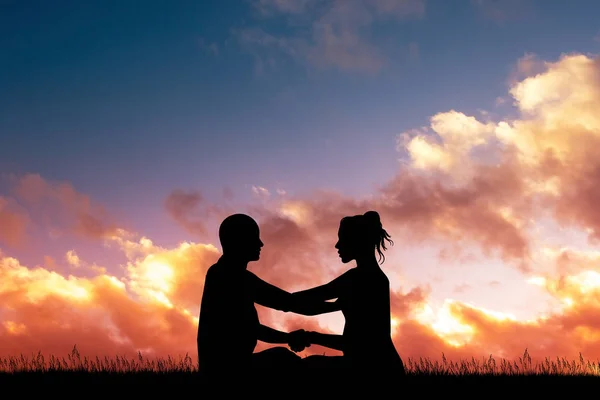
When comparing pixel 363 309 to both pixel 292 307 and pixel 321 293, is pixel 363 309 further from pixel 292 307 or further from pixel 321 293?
pixel 292 307

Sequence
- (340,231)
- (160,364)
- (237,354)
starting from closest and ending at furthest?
(237,354)
(340,231)
(160,364)

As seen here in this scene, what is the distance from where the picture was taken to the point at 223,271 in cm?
680

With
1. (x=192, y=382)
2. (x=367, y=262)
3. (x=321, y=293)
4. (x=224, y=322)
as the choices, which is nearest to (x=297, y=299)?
(x=321, y=293)

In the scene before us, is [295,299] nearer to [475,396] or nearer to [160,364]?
[475,396]

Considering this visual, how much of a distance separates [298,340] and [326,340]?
1.61ft

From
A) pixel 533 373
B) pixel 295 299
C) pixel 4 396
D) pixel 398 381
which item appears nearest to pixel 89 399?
pixel 4 396

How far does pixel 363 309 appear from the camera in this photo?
7512mm

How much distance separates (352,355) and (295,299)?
6.48ft

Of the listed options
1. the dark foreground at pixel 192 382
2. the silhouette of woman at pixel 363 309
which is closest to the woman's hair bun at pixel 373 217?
the silhouette of woman at pixel 363 309

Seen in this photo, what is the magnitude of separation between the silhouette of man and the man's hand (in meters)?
1.36

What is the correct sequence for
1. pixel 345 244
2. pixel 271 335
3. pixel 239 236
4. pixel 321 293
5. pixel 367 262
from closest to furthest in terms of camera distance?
1. pixel 239 236
2. pixel 367 262
3. pixel 345 244
4. pixel 271 335
5. pixel 321 293

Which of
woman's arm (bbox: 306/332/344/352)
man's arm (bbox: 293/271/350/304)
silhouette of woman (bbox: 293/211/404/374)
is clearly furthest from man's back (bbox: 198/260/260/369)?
man's arm (bbox: 293/271/350/304)

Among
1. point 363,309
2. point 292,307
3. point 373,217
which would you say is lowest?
point 363,309

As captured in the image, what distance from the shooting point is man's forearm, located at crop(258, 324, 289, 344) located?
8.10 m
